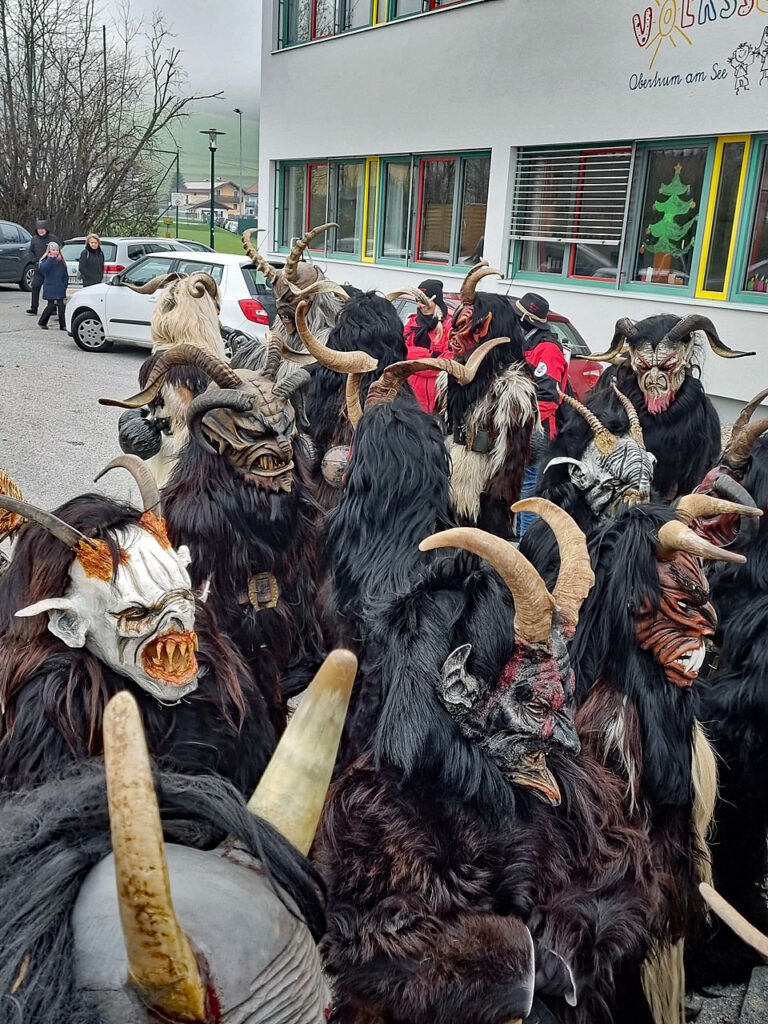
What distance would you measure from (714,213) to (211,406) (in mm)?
9979

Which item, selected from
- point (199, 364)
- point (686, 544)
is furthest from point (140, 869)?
point (199, 364)

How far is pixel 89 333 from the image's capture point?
1469 cm

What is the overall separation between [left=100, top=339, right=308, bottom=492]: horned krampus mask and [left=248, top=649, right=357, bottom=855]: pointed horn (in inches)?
79.8

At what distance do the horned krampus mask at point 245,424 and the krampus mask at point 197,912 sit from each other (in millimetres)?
2058

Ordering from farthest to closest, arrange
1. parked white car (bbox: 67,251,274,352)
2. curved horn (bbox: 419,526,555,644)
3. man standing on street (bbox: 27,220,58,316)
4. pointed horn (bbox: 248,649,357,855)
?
man standing on street (bbox: 27,220,58,316)
parked white car (bbox: 67,251,274,352)
curved horn (bbox: 419,526,555,644)
pointed horn (bbox: 248,649,357,855)

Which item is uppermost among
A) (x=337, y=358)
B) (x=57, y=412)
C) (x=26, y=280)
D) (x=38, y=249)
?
(x=38, y=249)

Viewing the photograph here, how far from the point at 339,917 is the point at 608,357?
3.96 m

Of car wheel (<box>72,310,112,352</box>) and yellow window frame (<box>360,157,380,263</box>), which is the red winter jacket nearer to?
car wheel (<box>72,310,112,352</box>)

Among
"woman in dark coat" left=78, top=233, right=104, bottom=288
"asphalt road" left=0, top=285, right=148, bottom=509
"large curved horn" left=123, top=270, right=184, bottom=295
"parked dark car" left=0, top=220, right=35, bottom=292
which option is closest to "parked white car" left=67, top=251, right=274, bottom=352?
"asphalt road" left=0, top=285, right=148, bottom=509

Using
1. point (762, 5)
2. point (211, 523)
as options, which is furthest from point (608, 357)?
point (762, 5)

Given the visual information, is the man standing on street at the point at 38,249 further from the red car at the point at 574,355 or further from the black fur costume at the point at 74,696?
the black fur costume at the point at 74,696

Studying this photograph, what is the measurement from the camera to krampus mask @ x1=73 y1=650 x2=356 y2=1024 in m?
1.02

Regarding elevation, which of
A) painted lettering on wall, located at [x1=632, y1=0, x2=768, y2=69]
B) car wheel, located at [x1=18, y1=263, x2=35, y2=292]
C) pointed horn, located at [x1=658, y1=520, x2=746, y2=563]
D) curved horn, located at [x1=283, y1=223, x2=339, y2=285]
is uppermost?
painted lettering on wall, located at [x1=632, y1=0, x2=768, y2=69]

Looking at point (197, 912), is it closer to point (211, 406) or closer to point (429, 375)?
point (211, 406)
